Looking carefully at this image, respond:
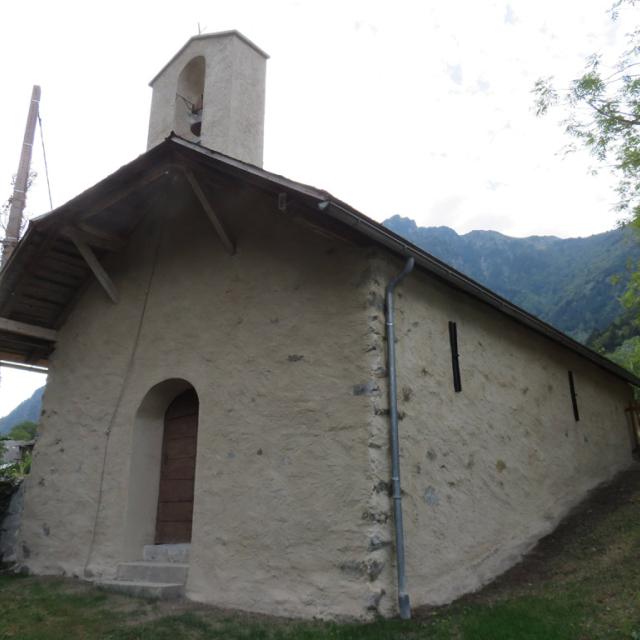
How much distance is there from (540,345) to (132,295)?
19.2ft

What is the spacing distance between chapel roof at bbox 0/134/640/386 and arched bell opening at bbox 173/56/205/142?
2.18 m

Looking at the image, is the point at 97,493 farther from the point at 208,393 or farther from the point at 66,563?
the point at 208,393

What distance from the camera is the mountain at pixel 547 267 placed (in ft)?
140

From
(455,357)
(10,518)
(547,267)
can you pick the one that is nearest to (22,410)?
(547,267)

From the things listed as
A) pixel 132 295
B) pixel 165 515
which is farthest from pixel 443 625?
pixel 132 295

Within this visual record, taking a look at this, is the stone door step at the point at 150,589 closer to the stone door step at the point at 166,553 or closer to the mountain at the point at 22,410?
→ the stone door step at the point at 166,553

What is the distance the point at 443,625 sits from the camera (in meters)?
4.67

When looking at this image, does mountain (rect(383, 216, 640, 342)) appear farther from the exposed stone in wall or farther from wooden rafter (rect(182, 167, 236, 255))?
the exposed stone in wall

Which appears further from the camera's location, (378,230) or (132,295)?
(132,295)

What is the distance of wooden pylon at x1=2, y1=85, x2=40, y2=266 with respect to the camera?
12.6m

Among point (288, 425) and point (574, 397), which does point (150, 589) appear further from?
point (574, 397)

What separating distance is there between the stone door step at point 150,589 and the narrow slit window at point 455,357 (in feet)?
11.4

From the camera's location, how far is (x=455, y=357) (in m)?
6.77

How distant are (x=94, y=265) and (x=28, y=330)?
1.69 metres
